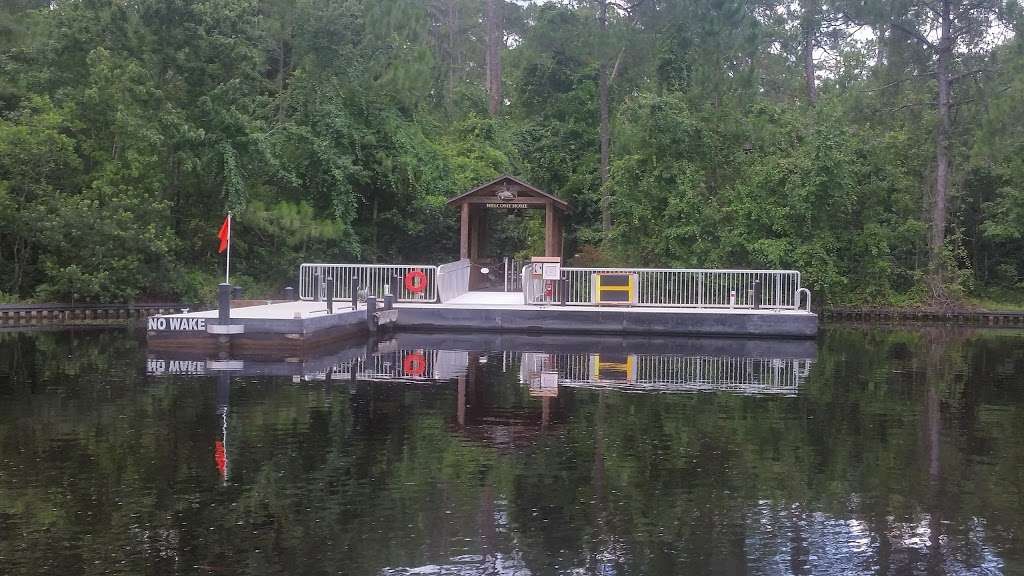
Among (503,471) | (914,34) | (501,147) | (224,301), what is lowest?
(503,471)

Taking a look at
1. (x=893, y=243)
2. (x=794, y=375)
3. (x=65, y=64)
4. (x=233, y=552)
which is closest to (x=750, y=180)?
(x=893, y=243)

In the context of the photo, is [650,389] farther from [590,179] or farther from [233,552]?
[590,179]

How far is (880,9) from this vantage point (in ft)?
115

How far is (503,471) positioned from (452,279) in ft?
60.1

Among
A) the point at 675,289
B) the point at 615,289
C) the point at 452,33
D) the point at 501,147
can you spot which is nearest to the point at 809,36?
the point at 501,147

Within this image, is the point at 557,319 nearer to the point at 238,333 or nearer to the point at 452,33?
the point at 238,333

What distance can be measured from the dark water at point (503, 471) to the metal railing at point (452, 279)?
8724 mm

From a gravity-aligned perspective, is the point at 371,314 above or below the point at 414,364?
above

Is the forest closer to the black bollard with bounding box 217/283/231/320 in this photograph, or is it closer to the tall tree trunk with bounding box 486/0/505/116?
the tall tree trunk with bounding box 486/0/505/116

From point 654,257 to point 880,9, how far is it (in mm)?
11425

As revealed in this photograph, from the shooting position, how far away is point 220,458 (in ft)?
34.0

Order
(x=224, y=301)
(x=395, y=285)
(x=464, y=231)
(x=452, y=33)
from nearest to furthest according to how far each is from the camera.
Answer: (x=224, y=301)
(x=395, y=285)
(x=464, y=231)
(x=452, y=33)

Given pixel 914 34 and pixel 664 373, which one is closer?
pixel 664 373

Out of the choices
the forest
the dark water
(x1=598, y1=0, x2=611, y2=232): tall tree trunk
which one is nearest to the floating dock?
the dark water
